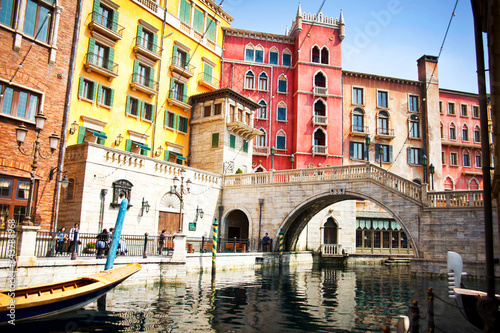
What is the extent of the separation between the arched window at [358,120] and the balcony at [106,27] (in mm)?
23411

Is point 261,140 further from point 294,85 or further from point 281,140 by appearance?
point 294,85

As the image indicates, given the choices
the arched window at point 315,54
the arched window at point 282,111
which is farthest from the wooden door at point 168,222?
the arched window at point 315,54

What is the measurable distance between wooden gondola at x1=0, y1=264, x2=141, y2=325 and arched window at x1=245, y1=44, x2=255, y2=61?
95.7 feet

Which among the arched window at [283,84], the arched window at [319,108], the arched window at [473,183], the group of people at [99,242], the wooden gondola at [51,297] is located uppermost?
the arched window at [283,84]

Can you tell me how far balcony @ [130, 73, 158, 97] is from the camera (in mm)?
26891

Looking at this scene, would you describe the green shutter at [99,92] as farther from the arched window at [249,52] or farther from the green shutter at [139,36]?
the arched window at [249,52]

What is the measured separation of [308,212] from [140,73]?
1581cm

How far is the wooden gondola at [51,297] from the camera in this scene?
8.94 meters

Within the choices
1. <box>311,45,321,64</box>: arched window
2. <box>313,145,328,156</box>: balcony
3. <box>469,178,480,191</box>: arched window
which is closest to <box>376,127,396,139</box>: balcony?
<box>313,145,328,156</box>: balcony

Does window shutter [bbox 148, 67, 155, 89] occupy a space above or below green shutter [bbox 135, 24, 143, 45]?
below

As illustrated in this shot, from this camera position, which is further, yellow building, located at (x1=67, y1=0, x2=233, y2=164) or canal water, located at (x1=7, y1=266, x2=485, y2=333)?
yellow building, located at (x1=67, y1=0, x2=233, y2=164)

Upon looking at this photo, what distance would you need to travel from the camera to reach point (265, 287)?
55.0 feet

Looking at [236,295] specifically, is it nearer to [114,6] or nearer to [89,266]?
[89,266]

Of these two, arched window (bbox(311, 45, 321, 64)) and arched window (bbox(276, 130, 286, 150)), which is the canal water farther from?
arched window (bbox(311, 45, 321, 64))
